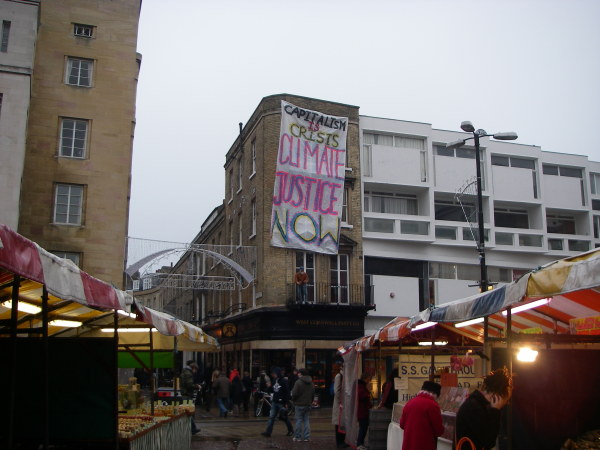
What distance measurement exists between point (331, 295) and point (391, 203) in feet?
21.0

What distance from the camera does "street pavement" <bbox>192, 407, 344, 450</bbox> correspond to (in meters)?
15.2

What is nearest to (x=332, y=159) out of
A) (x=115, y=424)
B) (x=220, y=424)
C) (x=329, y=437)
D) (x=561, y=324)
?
(x=220, y=424)

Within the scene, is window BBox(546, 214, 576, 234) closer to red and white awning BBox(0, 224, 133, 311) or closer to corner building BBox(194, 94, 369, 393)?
corner building BBox(194, 94, 369, 393)

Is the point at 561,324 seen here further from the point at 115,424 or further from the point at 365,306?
the point at 365,306

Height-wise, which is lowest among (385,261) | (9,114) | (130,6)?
(385,261)

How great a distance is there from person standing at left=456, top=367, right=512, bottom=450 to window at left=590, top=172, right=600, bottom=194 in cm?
3467

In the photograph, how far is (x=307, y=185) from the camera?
29.9 metres

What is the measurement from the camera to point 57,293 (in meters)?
5.03

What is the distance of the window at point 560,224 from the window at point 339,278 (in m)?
13.9

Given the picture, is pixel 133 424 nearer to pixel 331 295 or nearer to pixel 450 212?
pixel 331 295

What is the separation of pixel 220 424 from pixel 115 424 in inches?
551

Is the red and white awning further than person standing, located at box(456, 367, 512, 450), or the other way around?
person standing, located at box(456, 367, 512, 450)

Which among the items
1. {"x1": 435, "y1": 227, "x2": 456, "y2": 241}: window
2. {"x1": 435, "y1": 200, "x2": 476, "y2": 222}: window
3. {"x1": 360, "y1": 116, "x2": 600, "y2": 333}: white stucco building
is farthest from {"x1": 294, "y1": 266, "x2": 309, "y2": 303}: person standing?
{"x1": 435, "y1": 200, "x2": 476, "y2": 222}: window

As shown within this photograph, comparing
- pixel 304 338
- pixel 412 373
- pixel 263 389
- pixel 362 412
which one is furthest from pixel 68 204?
pixel 412 373
